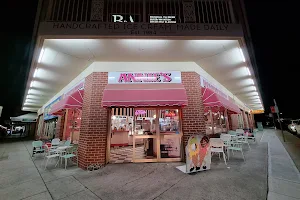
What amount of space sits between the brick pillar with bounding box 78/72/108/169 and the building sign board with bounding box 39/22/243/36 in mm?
2057

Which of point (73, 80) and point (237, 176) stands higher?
point (73, 80)

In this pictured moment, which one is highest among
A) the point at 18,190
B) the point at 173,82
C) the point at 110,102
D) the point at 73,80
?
the point at 73,80

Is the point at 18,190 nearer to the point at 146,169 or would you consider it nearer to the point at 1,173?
the point at 1,173

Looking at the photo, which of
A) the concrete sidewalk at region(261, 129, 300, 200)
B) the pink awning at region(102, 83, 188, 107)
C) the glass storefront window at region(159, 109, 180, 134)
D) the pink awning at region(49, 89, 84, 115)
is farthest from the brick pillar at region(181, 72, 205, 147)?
the pink awning at region(49, 89, 84, 115)

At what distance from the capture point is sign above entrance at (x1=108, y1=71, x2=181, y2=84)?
6.46 meters

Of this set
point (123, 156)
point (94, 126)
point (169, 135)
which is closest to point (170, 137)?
point (169, 135)

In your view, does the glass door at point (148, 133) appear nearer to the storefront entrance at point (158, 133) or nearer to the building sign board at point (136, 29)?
the storefront entrance at point (158, 133)

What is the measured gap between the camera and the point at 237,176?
443 centimetres

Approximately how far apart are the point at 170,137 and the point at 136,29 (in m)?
4.60

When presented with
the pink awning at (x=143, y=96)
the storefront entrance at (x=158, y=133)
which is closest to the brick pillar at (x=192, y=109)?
the storefront entrance at (x=158, y=133)

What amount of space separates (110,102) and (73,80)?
464 centimetres

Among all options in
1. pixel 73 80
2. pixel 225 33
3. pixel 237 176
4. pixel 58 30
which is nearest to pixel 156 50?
pixel 225 33

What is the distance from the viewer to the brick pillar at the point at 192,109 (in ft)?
20.7

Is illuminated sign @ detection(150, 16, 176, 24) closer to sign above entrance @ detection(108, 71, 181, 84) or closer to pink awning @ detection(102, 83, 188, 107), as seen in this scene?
sign above entrance @ detection(108, 71, 181, 84)
